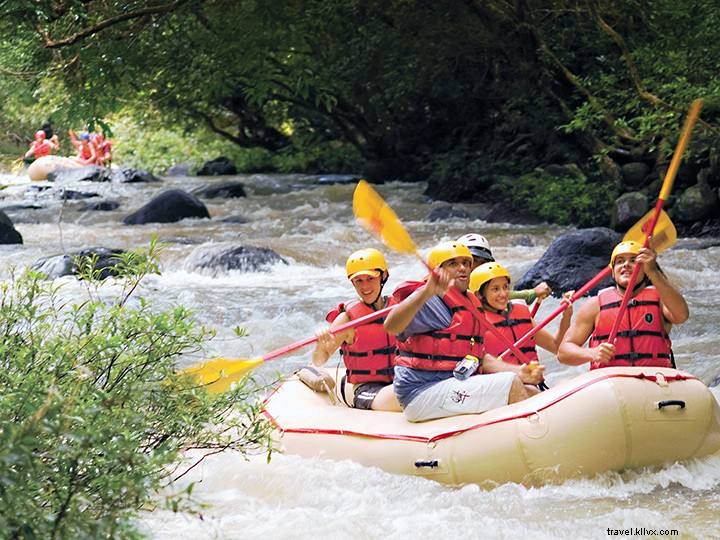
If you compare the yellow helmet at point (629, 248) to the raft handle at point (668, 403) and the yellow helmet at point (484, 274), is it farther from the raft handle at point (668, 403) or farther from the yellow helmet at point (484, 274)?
the raft handle at point (668, 403)

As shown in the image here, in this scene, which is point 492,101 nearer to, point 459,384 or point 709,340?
point 709,340

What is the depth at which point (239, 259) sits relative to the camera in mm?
10664

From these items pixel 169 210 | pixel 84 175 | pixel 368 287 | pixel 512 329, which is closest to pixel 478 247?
pixel 512 329

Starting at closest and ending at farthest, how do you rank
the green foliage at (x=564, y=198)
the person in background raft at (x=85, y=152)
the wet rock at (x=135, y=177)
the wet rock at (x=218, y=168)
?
the green foliage at (x=564, y=198) → the wet rock at (x=135, y=177) → the wet rock at (x=218, y=168) → the person in background raft at (x=85, y=152)

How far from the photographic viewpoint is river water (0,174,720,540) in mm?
4242

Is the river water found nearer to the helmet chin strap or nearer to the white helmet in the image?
the helmet chin strap

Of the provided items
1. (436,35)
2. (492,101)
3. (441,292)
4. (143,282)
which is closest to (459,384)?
(441,292)

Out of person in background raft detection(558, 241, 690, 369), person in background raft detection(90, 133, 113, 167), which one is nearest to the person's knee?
person in background raft detection(558, 241, 690, 369)

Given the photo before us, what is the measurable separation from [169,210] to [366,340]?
10.1 metres

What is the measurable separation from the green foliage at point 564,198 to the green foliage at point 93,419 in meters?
10.2

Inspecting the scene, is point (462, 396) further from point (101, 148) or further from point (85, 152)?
point (85, 152)

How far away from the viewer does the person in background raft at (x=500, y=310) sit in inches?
204

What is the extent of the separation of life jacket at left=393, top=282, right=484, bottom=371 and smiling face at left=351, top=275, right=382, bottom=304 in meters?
0.47

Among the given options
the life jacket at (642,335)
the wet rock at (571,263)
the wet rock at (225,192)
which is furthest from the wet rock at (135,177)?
the life jacket at (642,335)
